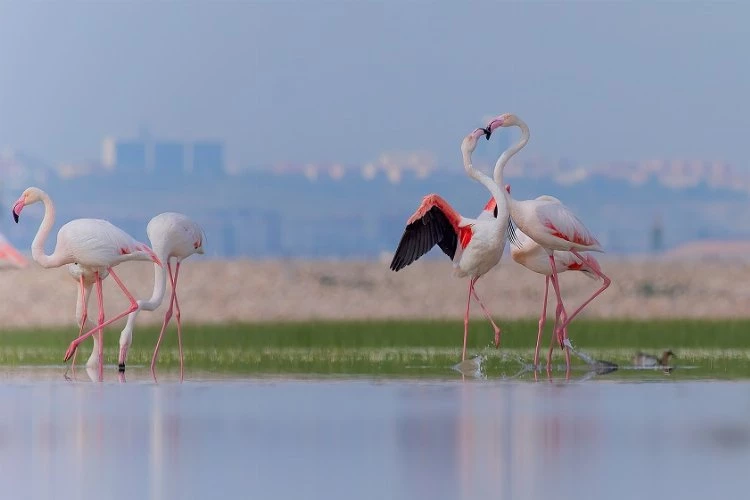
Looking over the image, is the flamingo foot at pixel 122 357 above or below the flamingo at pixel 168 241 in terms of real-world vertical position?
below

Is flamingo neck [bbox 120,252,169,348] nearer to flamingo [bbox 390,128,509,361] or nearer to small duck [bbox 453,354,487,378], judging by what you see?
flamingo [bbox 390,128,509,361]

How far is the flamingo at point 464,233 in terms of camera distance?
13.4m

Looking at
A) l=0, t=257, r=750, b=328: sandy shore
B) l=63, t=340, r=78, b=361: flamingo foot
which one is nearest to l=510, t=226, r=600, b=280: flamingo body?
l=63, t=340, r=78, b=361: flamingo foot

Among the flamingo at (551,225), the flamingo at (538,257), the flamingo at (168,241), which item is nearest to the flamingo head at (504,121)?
the flamingo at (551,225)

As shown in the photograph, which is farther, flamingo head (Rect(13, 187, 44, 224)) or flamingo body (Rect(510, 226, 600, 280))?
flamingo head (Rect(13, 187, 44, 224))

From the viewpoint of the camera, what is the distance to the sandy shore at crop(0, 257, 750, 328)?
86.1 feet

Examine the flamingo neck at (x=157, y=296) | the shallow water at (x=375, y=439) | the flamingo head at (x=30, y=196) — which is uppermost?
the flamingo head at (x=30, y=196)

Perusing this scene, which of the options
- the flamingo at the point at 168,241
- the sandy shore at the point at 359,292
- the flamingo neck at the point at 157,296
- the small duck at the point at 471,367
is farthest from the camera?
the sandy shore at the point at 359,292

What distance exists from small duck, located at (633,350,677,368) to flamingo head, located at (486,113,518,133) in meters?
1.99

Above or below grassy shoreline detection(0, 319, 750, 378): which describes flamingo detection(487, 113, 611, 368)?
above

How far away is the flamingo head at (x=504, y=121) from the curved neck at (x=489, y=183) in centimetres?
29

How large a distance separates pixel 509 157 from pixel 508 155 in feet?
0.10

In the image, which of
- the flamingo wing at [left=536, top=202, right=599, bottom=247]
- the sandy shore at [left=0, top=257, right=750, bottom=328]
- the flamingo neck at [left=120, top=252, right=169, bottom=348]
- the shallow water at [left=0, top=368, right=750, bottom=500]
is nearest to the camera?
the shallow water at [left=0, top=368, right=750, bottom=500]

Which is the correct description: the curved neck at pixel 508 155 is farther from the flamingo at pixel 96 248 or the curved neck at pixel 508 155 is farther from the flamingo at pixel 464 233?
the flamingo at pixel 96 248
